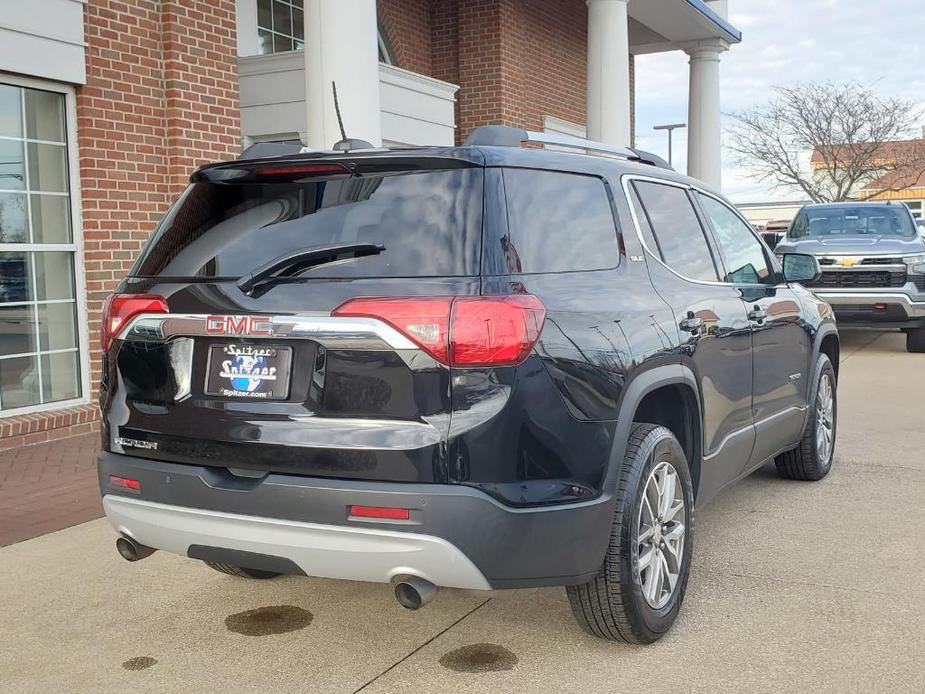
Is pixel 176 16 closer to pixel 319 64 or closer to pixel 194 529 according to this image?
pixel 319 64

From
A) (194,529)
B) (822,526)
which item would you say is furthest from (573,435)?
(822,526)

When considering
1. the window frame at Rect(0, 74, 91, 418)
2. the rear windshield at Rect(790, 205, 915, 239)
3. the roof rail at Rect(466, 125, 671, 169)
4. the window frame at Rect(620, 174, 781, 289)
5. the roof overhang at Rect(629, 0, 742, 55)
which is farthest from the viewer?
the roof overhang at Rect(629, 0, 742, 55)

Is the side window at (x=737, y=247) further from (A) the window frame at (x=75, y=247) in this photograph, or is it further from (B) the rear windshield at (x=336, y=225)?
(A) the window frame at (x=75, y=247)

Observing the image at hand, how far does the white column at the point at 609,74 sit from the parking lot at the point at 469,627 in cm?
821

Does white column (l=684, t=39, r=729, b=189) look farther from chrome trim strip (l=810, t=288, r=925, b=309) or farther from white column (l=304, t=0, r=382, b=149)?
white column (l=304, t=0, r=382, b=149)

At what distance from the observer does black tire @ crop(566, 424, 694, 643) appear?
11.6 feet

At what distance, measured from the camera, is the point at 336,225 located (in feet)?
11.1

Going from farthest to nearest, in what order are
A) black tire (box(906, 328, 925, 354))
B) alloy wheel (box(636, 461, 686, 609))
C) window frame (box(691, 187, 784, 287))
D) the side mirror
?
1. black tire (box(906, 328, 925, 354))
2. the side mirror
3. window frame (box(691, 187, 784, 287))
4. alloy wheel (box(636, 461, 686, 609))

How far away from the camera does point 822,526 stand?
5.29 meters

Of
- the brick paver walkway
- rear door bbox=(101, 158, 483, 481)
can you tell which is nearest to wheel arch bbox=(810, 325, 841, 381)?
rear door bbox=(101, 158, 483, 481)

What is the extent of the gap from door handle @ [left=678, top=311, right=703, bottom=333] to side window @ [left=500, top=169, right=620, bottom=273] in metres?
0.45

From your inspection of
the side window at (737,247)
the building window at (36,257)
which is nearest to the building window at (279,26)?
the building window at (36,257)

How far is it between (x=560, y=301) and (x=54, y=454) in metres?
5.17

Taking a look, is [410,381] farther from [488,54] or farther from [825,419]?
[488,54]
